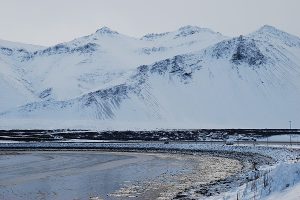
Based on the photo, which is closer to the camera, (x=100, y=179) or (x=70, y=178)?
(x=100, y=179)

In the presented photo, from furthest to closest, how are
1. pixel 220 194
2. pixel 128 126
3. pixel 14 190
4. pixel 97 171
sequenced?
pixel 128 126
pixel 97 171
pixel 14 190
pixel 220 194

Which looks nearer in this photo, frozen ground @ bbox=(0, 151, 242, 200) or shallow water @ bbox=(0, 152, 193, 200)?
frozen ground @ bbox=(0, 151, 242, 200)

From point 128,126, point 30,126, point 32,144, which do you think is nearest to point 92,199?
point 32,144

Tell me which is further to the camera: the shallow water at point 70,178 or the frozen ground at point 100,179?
the shallow water at point 70,178

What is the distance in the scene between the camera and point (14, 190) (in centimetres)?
3148

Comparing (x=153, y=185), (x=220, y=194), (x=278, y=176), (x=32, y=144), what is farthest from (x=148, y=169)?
(x=32, y=144)

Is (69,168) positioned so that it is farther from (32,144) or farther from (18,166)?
(32,144)

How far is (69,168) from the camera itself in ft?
153

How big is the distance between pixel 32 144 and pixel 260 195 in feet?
249

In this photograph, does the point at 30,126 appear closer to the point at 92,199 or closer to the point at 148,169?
the point at 148,169

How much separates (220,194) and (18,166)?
95.0 feet

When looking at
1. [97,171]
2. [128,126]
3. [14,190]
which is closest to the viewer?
[14,190]

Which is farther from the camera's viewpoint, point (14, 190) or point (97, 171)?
point (97, 171)

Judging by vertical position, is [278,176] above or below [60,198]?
above
